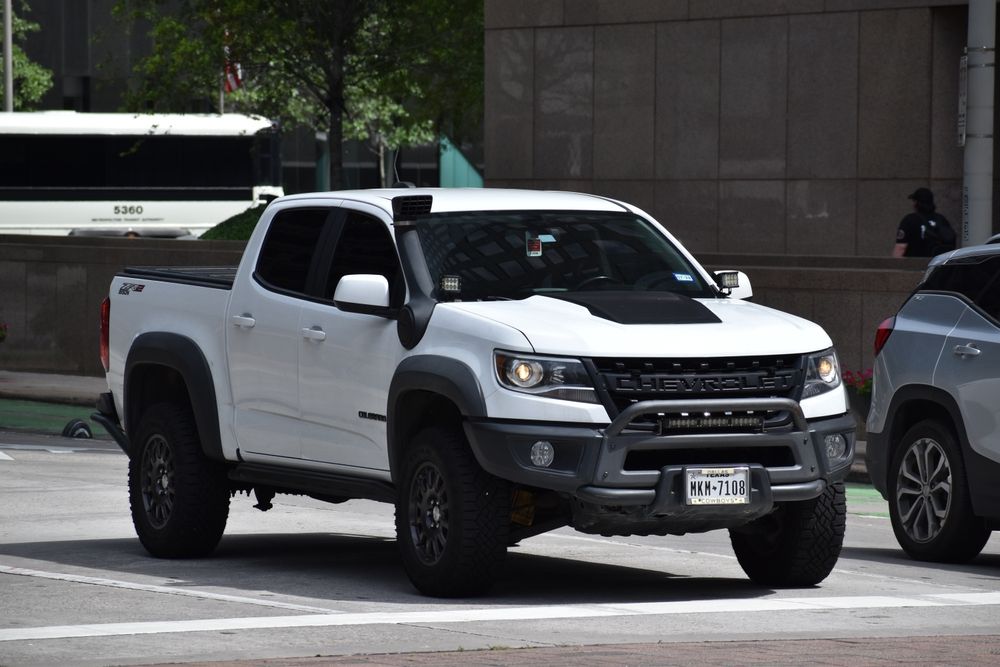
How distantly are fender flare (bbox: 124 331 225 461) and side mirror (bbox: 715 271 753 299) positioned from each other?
9.27 ft

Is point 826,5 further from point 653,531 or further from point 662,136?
point 653,531

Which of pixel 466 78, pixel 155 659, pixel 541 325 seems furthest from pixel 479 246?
pixel 466 78

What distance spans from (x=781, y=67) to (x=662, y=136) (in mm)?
1950

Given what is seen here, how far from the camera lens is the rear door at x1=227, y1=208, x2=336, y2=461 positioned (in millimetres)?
10344

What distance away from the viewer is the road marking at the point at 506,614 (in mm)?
8367

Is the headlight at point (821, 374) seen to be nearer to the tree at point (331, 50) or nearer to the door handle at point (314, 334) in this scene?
the door handle at point (314, 334)

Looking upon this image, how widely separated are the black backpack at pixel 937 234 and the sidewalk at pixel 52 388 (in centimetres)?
1004

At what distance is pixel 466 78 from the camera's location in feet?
114

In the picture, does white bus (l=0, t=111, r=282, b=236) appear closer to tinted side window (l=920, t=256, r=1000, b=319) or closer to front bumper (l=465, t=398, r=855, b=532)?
tinted side window (l=920, t=256, r=1000, b=319)

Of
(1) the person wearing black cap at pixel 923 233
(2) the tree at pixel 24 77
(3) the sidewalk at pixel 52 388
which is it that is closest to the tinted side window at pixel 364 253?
(1) the person wearing black cap at pixel 923 233

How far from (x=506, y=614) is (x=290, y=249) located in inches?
108

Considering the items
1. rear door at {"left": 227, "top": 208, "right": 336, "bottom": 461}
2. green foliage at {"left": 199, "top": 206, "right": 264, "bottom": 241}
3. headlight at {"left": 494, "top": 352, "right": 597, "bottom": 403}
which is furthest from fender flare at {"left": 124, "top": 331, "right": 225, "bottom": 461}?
green foliage at {"left": 199, "top": 206, "right": 264, "bottom": 241}

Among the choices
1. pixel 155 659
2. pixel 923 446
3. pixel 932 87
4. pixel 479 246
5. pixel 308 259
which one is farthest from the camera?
pixel 932 87

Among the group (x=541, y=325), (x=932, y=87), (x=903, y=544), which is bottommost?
(x=903, y=544)
